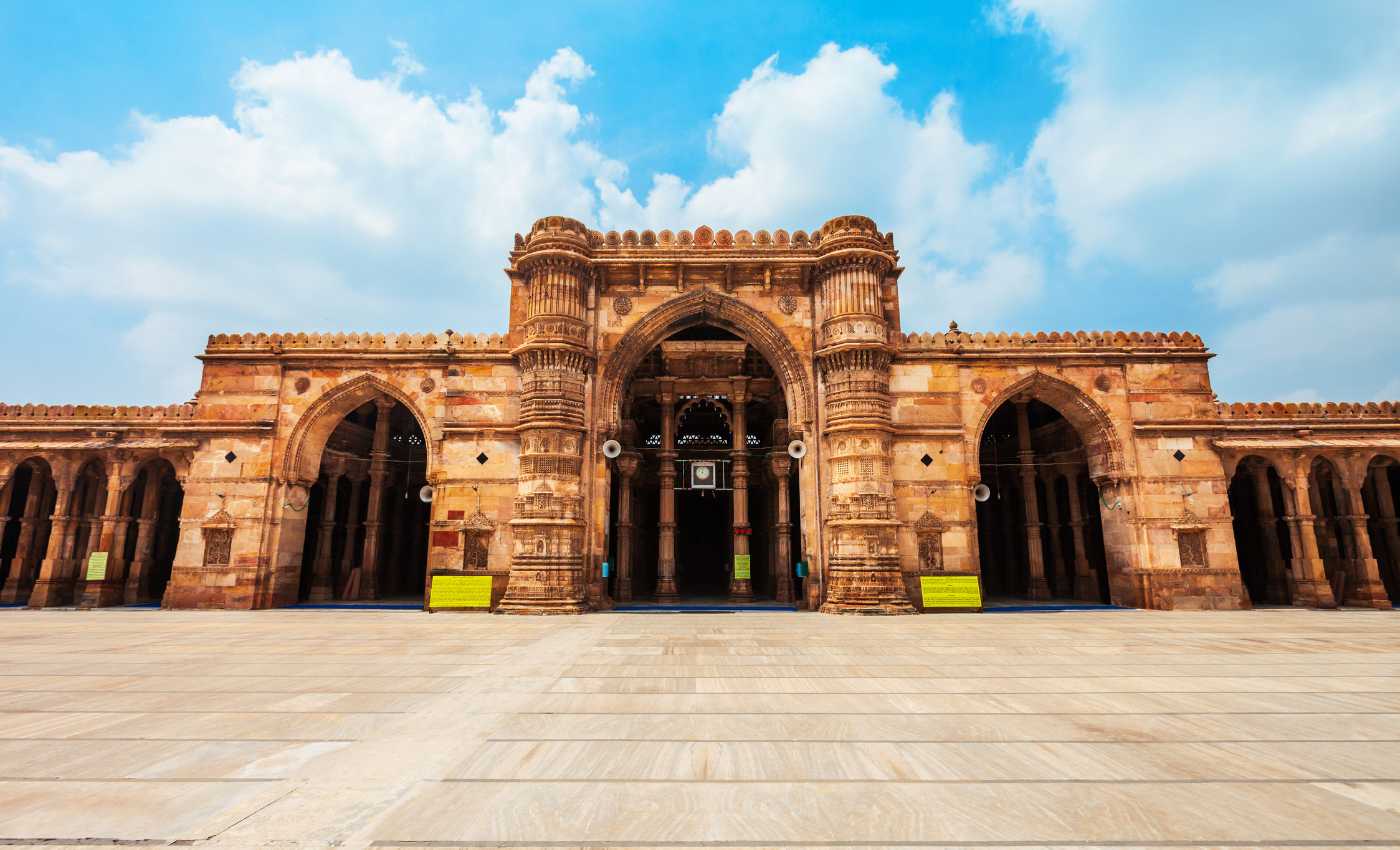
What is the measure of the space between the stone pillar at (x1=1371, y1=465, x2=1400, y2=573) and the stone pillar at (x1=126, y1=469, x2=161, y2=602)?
4170cm

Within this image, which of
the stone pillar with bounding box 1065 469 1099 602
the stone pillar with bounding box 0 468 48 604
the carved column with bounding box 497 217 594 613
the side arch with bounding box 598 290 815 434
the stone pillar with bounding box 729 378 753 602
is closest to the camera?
the carved column with bounding box 497 217 594 613

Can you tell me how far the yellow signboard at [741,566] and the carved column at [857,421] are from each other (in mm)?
4013

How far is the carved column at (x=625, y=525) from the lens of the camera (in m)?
22.3

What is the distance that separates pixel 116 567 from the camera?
2027cm

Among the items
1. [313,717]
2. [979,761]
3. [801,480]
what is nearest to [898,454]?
[801,480]

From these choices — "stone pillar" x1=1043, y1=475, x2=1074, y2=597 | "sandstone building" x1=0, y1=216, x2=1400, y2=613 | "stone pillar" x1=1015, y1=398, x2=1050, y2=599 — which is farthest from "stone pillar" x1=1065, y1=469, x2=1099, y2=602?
"sandstone building" x1=0, y1=216, x2=1400, y2=613

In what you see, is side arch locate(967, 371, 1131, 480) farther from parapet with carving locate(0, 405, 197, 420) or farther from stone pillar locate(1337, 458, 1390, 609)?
parapet with carving locate(0, 405, 197, 420)

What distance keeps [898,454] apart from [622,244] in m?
11.2

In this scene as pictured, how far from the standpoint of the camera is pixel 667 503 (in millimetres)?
23281

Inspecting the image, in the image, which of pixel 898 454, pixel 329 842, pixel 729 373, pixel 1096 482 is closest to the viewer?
pixel 329 842

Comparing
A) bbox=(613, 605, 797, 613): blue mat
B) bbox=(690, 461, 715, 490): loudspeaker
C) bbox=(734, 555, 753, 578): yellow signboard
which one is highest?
bbox=(690, 461, 715, 490): loudspeaker

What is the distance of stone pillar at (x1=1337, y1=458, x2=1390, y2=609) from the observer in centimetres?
1945

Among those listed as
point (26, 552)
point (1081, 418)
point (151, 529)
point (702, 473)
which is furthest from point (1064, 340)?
point (26, 552)

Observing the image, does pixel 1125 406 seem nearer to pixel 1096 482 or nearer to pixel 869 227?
pixel 1096 482
